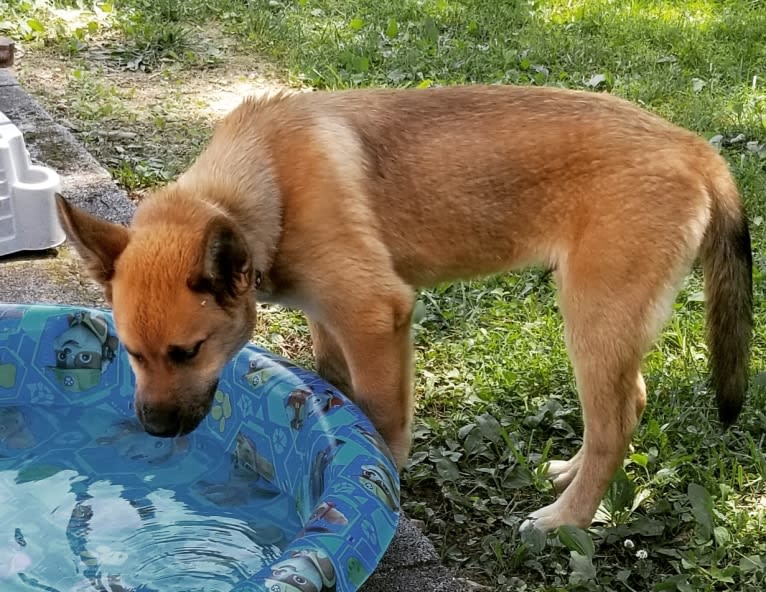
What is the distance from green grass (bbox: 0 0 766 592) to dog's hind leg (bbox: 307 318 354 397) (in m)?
0.35

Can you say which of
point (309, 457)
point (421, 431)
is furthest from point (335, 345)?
point (309, 457)

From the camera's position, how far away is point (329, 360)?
403 centimetres

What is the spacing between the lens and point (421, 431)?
398 centimetres

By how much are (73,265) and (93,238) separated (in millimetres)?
2015

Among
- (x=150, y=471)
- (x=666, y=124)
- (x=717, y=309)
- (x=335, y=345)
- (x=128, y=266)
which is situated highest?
(x=666, y=124)

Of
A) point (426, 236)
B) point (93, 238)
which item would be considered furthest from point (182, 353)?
point (426, 236)

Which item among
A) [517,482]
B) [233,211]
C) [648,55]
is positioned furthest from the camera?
[648,55]

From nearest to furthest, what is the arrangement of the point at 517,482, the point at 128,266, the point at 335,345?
the point at 128,266 → the point at 517,482 → the point at 335,345

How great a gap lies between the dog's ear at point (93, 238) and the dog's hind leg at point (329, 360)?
102cm

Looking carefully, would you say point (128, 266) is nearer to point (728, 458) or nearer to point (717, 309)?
point (717, 309)

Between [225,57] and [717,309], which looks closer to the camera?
[717,309]

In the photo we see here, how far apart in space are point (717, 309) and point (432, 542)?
1.21 m

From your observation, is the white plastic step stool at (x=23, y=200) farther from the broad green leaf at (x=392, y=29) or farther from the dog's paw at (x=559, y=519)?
the broad green leaf at (x=392, y=29)

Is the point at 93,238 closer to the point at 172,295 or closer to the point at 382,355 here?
the point at 172,295
